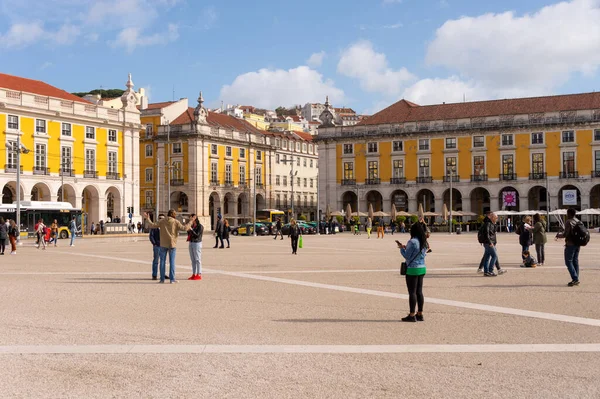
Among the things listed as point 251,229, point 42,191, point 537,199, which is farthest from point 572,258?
point 537,199

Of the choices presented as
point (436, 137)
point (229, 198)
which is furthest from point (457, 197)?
point (229, 198)

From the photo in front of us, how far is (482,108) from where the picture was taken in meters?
76.0

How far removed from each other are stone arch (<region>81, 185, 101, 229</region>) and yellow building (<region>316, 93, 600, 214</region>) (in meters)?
28.6

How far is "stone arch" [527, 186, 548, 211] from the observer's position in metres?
73.7

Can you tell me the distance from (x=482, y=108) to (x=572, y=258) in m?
64.4

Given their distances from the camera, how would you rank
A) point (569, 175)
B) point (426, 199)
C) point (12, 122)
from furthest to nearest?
point (426, 199) < point (569, 175) < point (12, 122)

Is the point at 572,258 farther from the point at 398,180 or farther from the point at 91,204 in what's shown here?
the point at 398,180

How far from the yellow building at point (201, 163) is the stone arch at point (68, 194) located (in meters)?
16.1

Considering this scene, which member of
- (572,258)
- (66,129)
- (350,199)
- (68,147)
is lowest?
(572,258)

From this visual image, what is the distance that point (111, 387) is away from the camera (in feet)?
21.1

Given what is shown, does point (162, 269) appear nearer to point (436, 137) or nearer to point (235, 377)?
point (235, 377)

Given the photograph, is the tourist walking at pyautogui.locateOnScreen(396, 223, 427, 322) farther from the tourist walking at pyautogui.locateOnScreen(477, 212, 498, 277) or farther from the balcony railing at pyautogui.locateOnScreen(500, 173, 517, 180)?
the balcony railing at pyautogui.locateOnScreen(500, 173, 517, 180)

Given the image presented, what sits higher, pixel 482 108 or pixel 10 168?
pixel 482 108

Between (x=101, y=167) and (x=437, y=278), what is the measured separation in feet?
161
